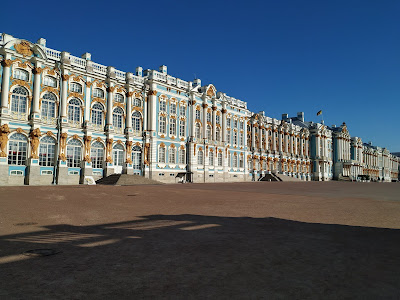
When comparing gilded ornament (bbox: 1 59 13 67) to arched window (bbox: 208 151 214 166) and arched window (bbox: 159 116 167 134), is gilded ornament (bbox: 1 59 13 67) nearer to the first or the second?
arched window (bbox: 159 116 167 134)

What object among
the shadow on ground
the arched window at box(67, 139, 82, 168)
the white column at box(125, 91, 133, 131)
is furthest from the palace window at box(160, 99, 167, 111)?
the shadow on ground

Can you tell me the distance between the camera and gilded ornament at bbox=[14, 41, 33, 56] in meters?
31.2

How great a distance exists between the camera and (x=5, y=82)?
30.0 m

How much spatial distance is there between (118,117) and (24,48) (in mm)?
12823

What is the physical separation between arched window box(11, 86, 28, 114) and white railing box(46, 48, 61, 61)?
16.2 ft

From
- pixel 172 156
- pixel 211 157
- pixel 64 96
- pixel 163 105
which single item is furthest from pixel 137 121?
pixel 211 157

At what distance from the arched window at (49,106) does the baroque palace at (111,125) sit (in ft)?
0.34

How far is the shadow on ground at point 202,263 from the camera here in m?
4.20

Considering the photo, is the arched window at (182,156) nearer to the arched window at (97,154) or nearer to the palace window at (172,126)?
the palace window at (172,126)

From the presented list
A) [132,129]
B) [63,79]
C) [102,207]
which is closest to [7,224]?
[102,207]

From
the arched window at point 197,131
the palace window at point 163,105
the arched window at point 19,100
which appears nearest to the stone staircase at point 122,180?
the arched window at point 19,100

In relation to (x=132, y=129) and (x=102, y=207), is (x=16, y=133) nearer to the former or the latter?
(x=132, y=129)

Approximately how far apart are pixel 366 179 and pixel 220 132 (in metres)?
63.8

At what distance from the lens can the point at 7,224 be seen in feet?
29.7
